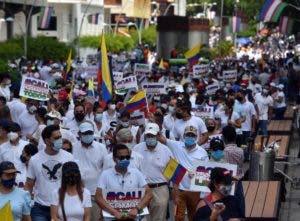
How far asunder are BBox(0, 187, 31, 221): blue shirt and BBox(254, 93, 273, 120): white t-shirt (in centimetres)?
1583

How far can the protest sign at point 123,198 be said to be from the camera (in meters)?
11.5

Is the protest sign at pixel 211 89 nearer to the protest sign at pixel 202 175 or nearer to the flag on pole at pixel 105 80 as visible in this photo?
the flag on pole at pixel 105 80

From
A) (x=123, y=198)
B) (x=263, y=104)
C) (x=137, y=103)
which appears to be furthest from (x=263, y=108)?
(x=123, y=198)

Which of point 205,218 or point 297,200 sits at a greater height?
point 205,218

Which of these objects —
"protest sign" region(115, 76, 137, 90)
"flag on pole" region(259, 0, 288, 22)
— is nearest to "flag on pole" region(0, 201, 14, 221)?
"protest sign" region(115, 76, 137, 90)

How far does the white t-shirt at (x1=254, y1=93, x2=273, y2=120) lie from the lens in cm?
2578

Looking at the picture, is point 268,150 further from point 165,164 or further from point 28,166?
point 28,166

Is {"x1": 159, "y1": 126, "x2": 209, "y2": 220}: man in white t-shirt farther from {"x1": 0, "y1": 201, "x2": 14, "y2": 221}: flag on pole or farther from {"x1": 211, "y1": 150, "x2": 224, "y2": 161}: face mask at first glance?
{"x1": 0, "y1": 201, "x2": 14, "y2": 221}: flag on pole

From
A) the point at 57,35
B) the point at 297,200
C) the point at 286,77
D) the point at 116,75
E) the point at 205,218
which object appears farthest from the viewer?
the point at 57,35

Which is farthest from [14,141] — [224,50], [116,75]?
[224,50]

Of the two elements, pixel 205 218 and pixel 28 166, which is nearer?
pixel 205 218

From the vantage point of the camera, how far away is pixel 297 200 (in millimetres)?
17859

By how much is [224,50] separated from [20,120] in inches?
2103

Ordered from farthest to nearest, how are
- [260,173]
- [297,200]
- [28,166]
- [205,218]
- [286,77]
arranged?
[286,77] < [297,200] < [260,173] < [28,166] < [205,218]
